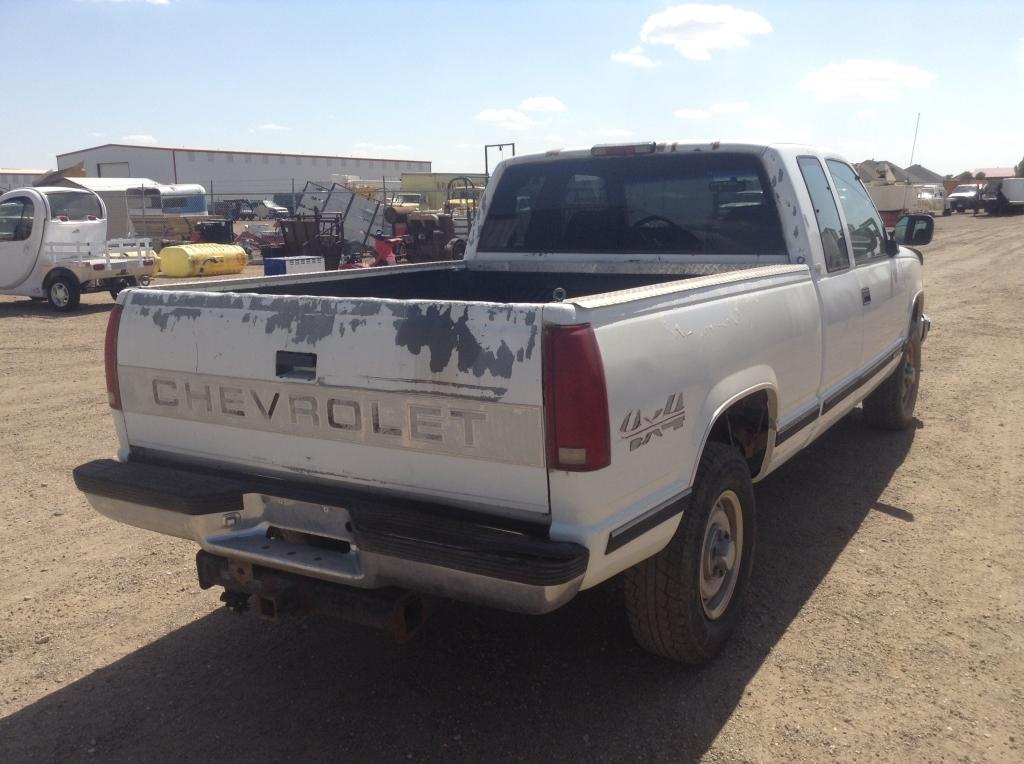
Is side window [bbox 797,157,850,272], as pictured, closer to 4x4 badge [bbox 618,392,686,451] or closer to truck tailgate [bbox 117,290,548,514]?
4x4 badge [bbox 618,392,686,451]

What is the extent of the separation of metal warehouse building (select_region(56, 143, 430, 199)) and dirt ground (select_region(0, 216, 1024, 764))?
58.0 metres

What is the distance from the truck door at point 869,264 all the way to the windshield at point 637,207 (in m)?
0.83

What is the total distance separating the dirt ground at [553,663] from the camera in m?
2.95

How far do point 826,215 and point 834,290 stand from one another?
1.51 ft

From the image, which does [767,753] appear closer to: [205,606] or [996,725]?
[996,725]

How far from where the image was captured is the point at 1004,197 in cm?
4678

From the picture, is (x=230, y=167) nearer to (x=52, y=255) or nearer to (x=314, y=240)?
(x=314, y=240)

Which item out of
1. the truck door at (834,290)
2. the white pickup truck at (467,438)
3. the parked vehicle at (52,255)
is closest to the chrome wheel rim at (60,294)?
the parked vehicle at (52,255)

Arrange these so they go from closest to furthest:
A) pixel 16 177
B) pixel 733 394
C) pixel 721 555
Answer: pixel 733 394 < pixel 721 555 < pixel 16 177

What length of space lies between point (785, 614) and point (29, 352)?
392 inches

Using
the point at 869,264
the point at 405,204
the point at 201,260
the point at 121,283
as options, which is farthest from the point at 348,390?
the point at 405,204

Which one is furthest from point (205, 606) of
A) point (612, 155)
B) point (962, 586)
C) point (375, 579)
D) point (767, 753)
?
point (962, 586)

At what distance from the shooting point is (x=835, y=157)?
5.02 metres

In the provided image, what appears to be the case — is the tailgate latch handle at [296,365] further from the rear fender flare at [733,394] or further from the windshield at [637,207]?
the windshield at [637,207]
